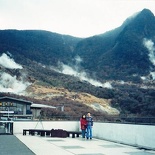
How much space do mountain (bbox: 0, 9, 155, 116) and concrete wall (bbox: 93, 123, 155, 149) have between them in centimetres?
4672

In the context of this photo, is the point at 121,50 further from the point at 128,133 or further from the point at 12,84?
the point at 128,133

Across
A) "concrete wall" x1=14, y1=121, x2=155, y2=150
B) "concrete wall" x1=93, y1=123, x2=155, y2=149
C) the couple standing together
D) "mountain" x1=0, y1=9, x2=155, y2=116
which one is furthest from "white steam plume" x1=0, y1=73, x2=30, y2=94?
the couple standing together

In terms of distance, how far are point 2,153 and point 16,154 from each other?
0.63 metres

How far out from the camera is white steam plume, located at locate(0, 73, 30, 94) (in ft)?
296

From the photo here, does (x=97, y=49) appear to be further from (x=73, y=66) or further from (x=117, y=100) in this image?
(x=117, y=100)

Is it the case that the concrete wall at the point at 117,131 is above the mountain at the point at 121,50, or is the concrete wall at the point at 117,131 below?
below

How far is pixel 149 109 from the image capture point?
72.9 meters

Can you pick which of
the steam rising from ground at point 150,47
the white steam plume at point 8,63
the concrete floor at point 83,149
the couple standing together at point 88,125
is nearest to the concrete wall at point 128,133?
the concrete floor at point 83,149

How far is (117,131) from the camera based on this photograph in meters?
17.6

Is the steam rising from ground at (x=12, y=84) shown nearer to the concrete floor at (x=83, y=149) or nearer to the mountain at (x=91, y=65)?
the mountain at (x=91, y=65)

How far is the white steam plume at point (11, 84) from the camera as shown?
90162mm

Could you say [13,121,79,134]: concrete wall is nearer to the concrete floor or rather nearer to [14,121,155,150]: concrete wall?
[14,121,155,150]: concrete wall

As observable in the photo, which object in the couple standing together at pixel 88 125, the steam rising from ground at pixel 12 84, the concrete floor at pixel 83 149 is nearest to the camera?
the concrete floor at pixel 83 149

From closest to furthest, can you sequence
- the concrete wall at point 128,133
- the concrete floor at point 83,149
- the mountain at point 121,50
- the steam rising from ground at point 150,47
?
the concrete floor at point 83,149 < the concrete wall at point 128,133 < the mountain at point 121,50 < the steam rising from ground at point 150,47
